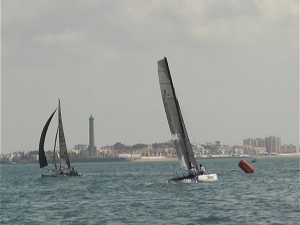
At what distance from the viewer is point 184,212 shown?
1711 inches

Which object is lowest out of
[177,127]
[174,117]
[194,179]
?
[194,179]

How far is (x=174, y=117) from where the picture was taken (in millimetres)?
64125

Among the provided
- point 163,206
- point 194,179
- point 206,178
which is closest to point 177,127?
point 194,179

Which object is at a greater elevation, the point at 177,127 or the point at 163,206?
the point at 177,127

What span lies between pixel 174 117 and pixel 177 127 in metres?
1.08

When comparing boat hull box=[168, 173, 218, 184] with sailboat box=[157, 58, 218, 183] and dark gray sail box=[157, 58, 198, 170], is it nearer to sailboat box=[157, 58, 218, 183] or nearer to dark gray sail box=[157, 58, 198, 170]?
sailboat box=[157, 58, 218, 183]

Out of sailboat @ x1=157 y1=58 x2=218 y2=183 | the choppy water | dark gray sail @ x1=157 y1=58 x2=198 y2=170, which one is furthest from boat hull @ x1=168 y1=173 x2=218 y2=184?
dark gray sail @ x1=157 y1=58 x2=198 y2=170

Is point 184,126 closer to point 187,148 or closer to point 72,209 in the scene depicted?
point 187,148

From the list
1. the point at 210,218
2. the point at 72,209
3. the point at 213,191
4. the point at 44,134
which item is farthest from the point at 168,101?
the point at 44,134

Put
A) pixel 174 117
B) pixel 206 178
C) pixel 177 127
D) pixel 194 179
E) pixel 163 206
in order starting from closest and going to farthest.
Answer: pixel 163 206, pixel 174 117, pixel 177 127, pixel 194 179, pixel 206 178

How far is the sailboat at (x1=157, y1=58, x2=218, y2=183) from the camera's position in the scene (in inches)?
2473

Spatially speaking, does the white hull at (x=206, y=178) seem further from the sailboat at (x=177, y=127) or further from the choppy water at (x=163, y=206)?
the choppy water at (x=163, y=206)

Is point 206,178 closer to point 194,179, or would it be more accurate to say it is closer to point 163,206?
point 194,179

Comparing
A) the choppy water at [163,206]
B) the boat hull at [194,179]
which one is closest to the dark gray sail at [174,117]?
the boat hull at [194,179]
